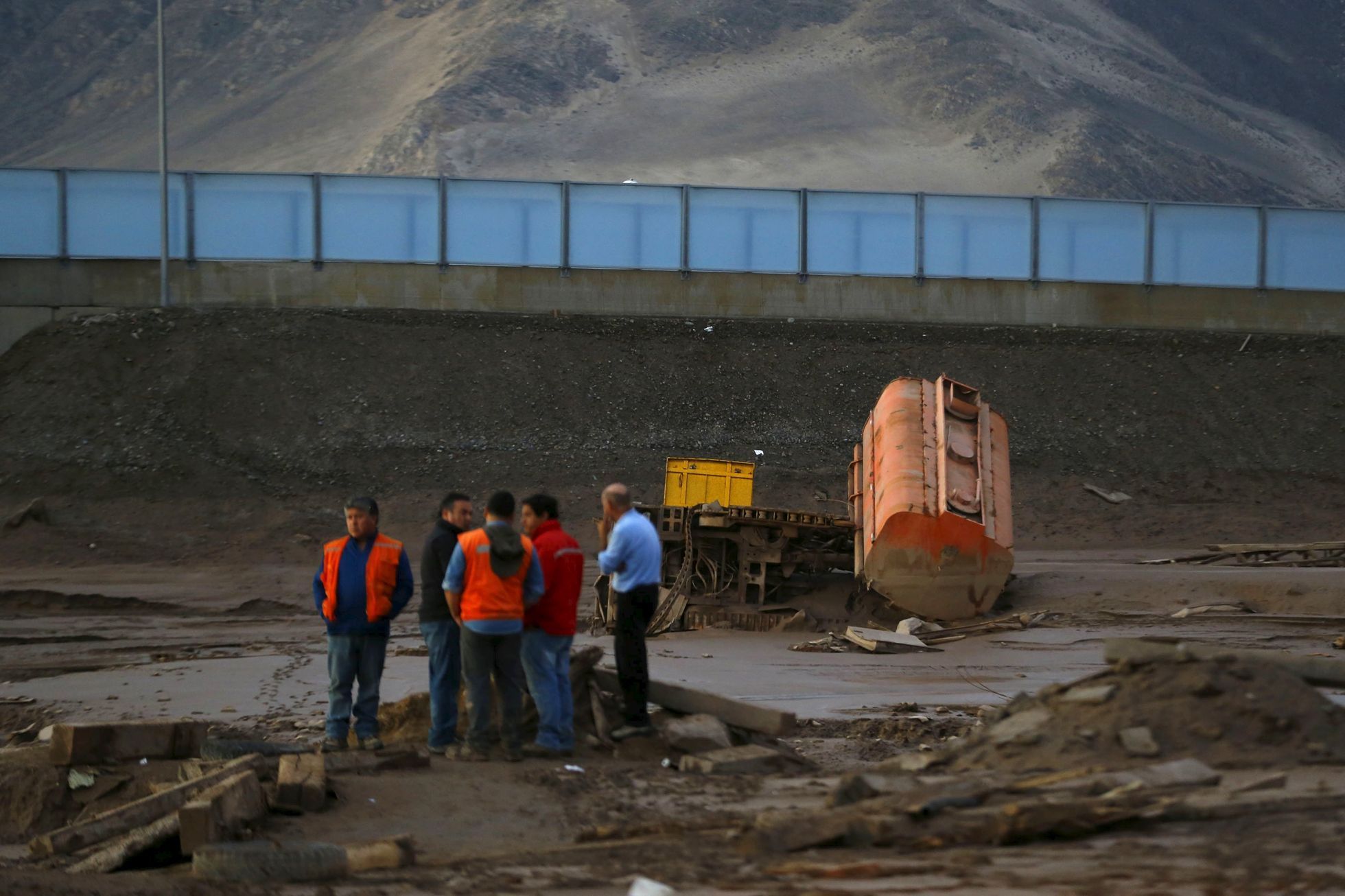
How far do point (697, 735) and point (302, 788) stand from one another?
2.49 meters

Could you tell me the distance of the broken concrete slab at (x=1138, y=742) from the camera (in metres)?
6.99

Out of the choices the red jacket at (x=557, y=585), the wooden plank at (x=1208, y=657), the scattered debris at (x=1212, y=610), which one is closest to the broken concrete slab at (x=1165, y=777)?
the wooden plank at (x=1208, y=657)

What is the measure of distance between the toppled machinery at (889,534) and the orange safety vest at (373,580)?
24.0 feet

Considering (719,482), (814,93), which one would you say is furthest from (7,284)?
(814,93)

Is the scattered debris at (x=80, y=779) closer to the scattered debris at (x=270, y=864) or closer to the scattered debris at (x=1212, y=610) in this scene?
the scattered debris at (x=270, y=864)

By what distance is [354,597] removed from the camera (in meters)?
9.12

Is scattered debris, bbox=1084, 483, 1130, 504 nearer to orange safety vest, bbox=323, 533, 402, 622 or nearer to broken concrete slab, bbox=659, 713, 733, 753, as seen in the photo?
broken concrete slab, bbox=659, 713, 733, 753

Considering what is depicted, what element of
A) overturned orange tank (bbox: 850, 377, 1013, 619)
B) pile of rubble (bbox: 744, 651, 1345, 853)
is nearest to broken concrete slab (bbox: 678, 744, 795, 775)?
pile of rubble (bbox: 744, 651, 1345, 853)

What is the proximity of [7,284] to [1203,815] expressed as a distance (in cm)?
3090

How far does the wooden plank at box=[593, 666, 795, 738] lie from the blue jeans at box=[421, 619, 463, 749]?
1.06m

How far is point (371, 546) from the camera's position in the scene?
9250 millimetres

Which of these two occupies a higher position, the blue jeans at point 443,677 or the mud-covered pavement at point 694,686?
the blue jeans at point 443,677

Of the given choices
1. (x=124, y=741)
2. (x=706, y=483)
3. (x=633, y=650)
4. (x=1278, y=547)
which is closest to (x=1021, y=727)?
(x=633, y=650)

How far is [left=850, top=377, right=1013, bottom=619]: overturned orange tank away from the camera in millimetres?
16266
